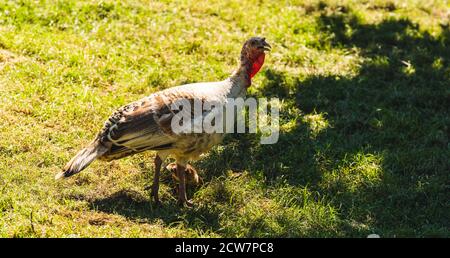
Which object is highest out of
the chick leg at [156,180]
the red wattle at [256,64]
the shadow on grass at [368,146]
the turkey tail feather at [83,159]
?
the red wattle at [256,64]

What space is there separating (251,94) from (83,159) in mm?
3359

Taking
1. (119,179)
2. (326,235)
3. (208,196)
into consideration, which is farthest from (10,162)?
(326,235)

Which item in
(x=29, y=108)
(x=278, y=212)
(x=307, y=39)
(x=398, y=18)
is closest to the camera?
(x=278, y=212)

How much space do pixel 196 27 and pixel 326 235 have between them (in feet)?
17.4

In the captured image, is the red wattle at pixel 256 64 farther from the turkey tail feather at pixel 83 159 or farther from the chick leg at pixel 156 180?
the turkey tail feather at pixel 83 159

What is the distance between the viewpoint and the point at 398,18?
12.1m

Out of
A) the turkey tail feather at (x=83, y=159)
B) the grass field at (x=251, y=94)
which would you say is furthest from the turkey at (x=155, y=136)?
the grass field at (x=251, y=94)

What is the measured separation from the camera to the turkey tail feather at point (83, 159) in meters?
6.96

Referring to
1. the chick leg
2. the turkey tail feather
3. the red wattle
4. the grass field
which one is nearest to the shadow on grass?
the grass field

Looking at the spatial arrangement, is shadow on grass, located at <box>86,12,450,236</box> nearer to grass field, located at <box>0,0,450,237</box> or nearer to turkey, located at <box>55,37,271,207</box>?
grass field, located at <box>0,0,450,237</box>

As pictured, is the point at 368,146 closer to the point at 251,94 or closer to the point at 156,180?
the point at 251,94

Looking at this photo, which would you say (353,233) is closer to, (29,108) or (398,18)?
(29,108)

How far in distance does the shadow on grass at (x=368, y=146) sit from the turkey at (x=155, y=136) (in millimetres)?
473

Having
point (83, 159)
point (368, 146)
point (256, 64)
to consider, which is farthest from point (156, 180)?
point (368, 146)
